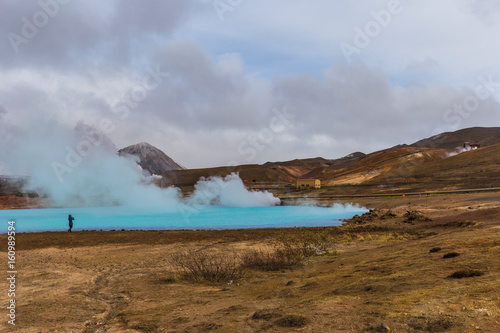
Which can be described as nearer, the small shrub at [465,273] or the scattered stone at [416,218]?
the small shrub at [465,273]

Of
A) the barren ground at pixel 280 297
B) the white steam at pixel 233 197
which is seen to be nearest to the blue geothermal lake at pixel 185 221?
the white steam at pixel 233 197

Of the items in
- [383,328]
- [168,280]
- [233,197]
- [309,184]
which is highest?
[309,184]

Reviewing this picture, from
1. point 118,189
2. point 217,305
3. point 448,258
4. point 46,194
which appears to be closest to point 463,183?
point 118,189

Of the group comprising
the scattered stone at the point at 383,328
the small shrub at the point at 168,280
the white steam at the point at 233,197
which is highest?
the white steam at the point at 233,197

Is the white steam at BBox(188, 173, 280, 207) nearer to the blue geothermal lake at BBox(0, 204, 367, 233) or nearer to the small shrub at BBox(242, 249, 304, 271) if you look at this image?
the blue geothermal lake at BBox(0, 204, 367, 233)

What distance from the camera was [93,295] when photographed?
10.5 metres

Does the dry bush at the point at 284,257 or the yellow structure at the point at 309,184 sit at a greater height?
the yellow structure at the point at 309,184

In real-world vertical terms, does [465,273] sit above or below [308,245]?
above

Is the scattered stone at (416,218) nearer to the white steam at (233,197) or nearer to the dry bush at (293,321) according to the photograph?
the dry bush at (293,321)

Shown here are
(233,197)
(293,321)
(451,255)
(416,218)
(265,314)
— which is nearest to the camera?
(293,321)

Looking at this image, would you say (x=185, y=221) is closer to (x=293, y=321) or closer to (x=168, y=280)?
(x=168, y=280)

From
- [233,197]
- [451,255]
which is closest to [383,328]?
[451,255]

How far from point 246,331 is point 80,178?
249 ft

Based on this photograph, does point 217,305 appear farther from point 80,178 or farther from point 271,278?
point 80,178
